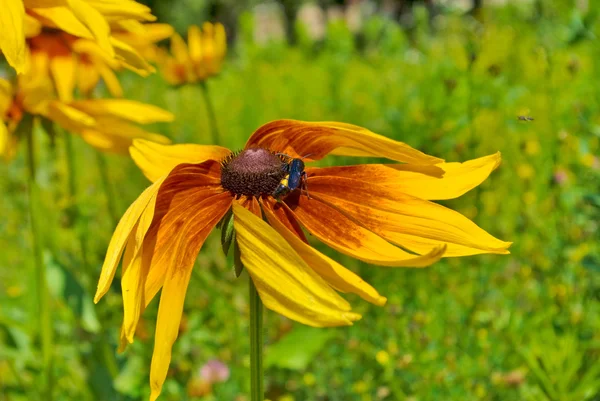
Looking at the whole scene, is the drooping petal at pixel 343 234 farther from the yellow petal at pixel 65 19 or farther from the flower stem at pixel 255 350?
the yellow petal at pixel 65 19

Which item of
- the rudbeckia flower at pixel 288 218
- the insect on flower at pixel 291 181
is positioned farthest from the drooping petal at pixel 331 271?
the insect on flower at pixel 291 181

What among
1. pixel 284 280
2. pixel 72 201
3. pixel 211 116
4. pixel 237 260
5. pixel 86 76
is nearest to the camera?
pixel 284 280

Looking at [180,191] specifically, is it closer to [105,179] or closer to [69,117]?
[69,117]

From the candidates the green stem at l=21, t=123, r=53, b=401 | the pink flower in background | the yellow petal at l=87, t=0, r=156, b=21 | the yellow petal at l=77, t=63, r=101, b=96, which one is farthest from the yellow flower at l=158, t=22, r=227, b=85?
the yellow petal at l=87, t=0, r=156, b=21

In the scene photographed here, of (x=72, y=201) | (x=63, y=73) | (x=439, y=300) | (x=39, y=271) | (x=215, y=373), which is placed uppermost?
(x=63, y=73)

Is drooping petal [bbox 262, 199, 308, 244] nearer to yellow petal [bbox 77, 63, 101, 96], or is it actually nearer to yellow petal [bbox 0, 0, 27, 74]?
yellow petal [bbox 0, 0, 27, 74]

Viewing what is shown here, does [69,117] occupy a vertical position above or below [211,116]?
above

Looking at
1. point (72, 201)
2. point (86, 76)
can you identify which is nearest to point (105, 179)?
point (72, 201)
